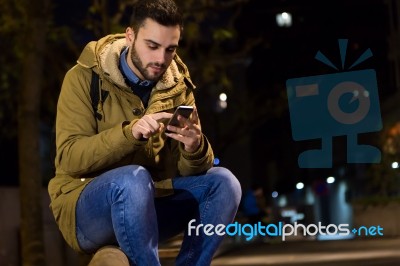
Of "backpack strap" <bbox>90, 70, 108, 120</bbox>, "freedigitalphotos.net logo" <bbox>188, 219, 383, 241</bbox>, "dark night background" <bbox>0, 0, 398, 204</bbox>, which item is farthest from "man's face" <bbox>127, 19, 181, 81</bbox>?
"dark night background" <bbox>0, 0, 398, 204</bbox>

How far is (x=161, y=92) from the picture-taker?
3.21 meters

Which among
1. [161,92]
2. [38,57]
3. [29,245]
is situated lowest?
[29,245]

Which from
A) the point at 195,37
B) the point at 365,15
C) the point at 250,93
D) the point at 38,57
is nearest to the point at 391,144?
the point at 365,15

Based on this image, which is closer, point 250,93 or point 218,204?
point 218,204

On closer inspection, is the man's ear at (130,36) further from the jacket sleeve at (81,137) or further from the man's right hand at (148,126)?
the man's right hand at (148,126)

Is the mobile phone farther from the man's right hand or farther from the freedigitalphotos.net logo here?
the freedigitalphotos.net logo

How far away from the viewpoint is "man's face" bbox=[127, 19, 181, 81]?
3098mm

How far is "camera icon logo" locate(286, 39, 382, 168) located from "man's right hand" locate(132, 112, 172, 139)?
2.09m

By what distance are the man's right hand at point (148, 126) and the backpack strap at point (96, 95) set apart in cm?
30

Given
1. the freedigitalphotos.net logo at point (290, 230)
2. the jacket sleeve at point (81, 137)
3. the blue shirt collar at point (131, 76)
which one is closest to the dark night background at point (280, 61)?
the freedigitalphotos.net logo at point (290, 230)

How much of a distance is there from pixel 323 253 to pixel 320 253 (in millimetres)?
120

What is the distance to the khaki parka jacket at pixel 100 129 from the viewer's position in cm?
306

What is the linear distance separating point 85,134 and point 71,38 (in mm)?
9335

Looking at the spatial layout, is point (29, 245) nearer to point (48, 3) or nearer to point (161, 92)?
point (48, 3)
